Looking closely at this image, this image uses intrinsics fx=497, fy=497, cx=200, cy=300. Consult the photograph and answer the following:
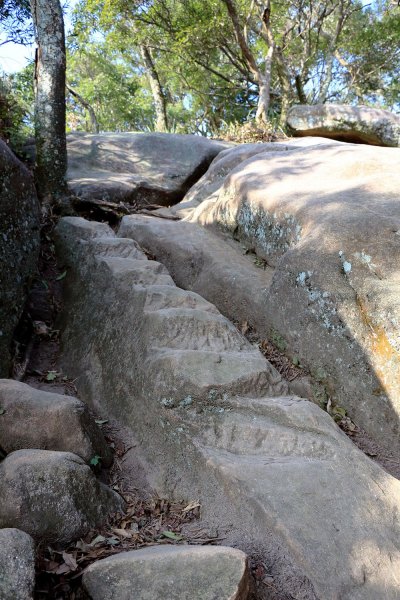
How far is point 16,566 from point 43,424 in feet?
3.62

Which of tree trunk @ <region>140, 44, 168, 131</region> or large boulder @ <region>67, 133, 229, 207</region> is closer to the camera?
large boulder @ <region>67, 133, 229, 207</region>

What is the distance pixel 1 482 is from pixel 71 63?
26064 mm

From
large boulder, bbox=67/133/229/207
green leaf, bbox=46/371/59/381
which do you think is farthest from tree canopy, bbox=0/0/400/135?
green leaf, bbox=46/371/59/381

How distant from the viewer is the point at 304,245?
4543 millimetres

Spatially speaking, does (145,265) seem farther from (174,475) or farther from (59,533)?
(59,533)

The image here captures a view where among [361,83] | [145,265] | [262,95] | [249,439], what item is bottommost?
[249,439]

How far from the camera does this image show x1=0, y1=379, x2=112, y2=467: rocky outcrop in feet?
9.93

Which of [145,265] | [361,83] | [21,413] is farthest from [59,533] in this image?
[361,83]

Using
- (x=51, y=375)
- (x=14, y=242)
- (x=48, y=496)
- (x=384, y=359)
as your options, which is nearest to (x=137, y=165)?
(x=14, y=242)

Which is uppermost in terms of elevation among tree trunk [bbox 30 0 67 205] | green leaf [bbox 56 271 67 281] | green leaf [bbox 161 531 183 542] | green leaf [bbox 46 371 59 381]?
tree trunk [bbox 30 0 67 205]

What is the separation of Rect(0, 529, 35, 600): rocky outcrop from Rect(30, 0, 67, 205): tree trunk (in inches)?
207

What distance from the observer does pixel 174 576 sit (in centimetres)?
221

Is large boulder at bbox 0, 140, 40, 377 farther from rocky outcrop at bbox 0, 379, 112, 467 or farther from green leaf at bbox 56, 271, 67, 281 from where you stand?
rocky outcrop at bbox 0, 379, 112, 467

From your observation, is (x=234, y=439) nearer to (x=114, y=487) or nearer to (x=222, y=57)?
(x=114, y=487)
